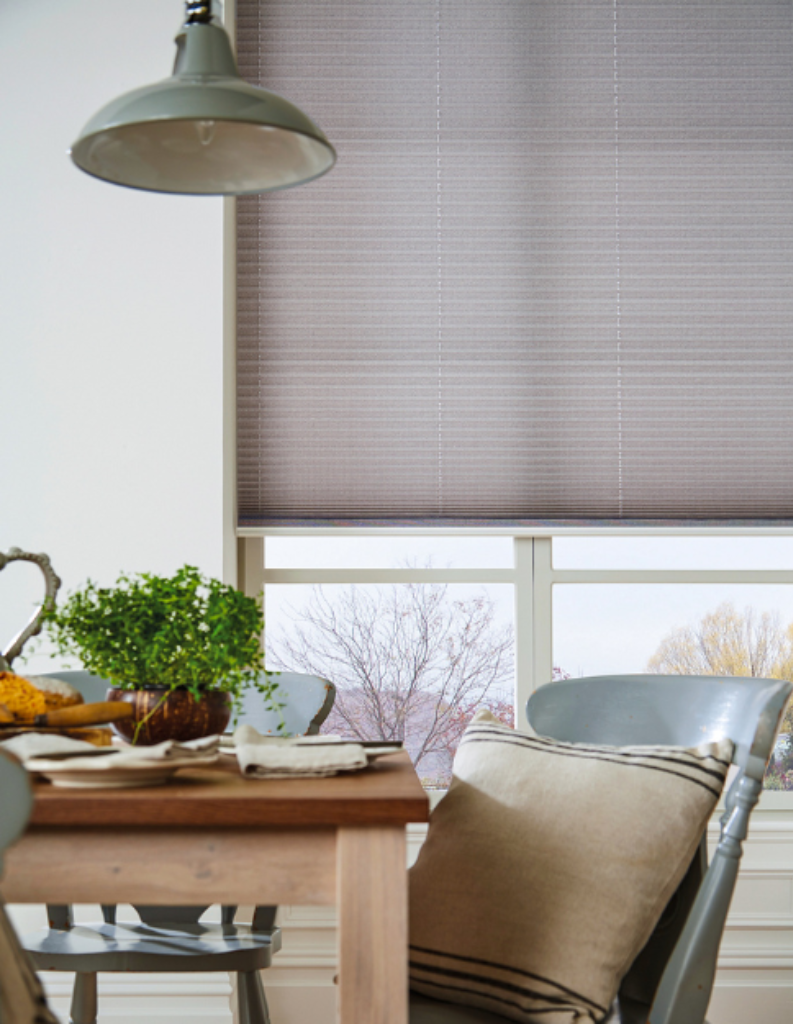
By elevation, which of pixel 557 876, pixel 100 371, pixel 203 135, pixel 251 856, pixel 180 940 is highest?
pixel 203 135

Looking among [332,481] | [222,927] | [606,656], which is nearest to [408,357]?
[332,481]

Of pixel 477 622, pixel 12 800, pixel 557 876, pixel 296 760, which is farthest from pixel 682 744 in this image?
pixel 477 622

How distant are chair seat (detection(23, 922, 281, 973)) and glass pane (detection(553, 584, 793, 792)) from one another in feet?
3.98

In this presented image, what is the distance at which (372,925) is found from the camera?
3.29 feet

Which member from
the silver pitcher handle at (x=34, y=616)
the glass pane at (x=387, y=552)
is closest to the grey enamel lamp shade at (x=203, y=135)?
the silver pitcher handle at (x=34, y=616)

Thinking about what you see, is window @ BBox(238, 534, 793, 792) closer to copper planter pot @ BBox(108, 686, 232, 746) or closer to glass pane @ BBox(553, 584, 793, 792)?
glass pane @ BBox(553, 584, 793, 792)

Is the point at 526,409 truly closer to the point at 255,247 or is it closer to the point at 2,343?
the point at 255,247

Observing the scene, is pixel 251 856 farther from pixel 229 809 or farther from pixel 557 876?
pixel 557 876

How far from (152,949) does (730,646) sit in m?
1.70

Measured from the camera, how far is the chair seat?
158 centimetres

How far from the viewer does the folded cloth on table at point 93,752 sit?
3.39ft

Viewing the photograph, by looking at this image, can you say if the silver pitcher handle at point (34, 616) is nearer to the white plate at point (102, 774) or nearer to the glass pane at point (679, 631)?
the white plate at point (102, 774)

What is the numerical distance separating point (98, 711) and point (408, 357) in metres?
1.58

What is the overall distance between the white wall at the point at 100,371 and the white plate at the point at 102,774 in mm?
1402
